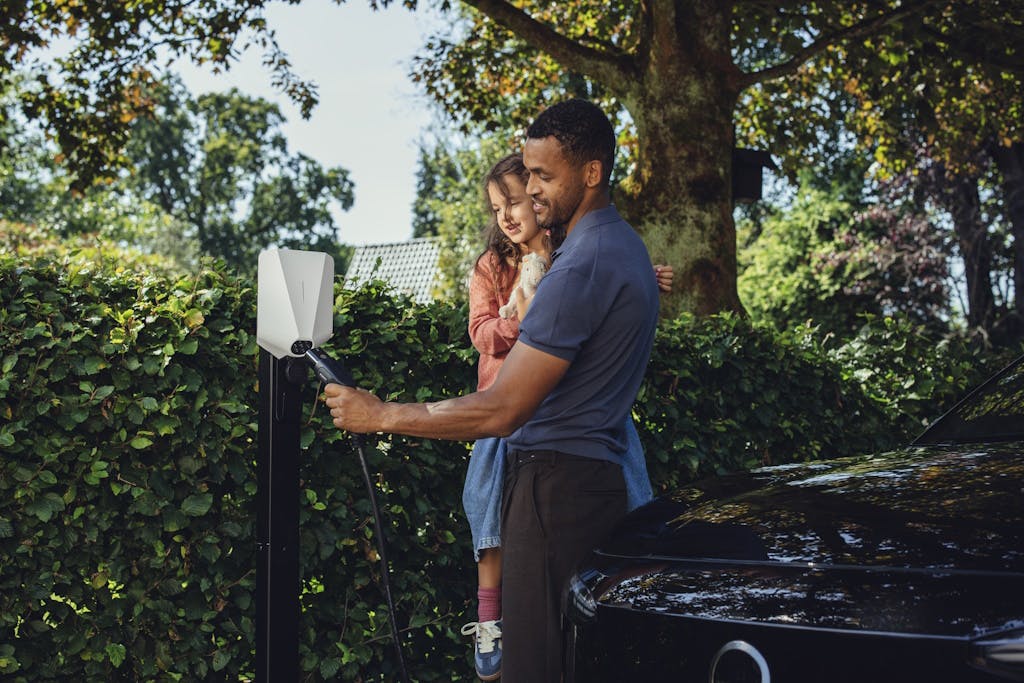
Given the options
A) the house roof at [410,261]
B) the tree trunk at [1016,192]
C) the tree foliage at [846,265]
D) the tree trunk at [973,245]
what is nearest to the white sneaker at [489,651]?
the tree trunk at [1016,192]

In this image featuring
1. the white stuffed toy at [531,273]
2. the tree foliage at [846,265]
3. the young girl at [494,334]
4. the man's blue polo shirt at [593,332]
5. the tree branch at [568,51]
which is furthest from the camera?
the tree foliage at [846,265]

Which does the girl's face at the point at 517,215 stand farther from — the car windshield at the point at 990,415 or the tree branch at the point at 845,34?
the tree branch at the point at 845,34

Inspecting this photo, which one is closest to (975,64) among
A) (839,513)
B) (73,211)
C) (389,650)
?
(389,650)

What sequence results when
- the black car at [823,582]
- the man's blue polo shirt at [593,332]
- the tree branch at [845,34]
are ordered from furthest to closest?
the tree branch at [845,34]
the man's blue polo shirt at [593,332]
the black car at [823,582]

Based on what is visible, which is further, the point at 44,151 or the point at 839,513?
the point at 44,151

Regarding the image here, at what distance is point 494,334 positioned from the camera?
3.54 meters

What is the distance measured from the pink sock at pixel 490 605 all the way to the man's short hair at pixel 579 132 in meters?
1.52

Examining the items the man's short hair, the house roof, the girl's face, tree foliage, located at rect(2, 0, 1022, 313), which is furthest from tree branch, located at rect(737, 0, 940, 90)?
the house roof

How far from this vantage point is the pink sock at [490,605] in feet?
11.7

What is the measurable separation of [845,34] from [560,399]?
745 cm

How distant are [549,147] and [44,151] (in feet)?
191

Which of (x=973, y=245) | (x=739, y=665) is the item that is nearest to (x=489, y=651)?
(x=739, y=665)

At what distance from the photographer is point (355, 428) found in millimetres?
2736

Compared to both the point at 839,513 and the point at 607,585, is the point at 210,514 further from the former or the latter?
the point at 839,513
